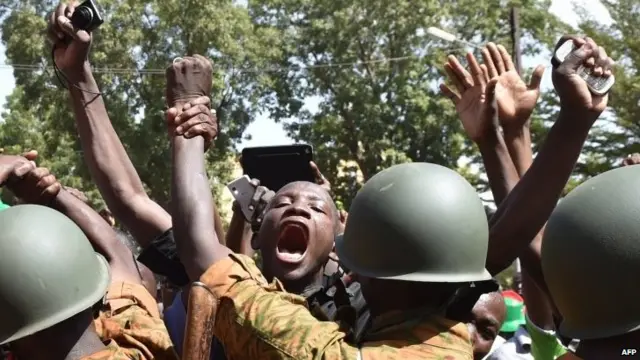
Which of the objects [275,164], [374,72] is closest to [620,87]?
[374,72]

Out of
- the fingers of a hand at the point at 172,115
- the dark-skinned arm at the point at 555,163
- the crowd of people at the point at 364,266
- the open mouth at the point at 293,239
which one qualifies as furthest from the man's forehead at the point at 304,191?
the fingers of a hand at the point at 172,115

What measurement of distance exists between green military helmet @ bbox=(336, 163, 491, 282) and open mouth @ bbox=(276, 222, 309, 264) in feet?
3.26

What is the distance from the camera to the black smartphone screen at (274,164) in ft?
Answer: 18.8

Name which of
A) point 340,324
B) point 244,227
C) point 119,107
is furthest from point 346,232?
point 119,107

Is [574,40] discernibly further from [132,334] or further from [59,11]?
[59,11]

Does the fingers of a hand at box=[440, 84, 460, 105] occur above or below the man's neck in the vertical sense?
above

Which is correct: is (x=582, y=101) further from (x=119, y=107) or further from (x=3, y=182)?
(x=119, y=107)

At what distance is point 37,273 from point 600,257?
1.54 meters

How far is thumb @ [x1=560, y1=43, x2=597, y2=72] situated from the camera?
10.5ft

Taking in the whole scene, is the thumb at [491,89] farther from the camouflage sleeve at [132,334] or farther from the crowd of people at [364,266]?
the camouflage sleeve at [132,334]

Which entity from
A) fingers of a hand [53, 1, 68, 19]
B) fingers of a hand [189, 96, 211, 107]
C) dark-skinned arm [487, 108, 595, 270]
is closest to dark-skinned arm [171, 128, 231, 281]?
fingers of a hand [189, 96, 211, 107]

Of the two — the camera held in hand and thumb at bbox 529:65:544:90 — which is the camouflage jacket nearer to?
the camera held in hand

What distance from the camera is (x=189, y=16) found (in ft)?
80.1

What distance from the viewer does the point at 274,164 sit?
5770mm
